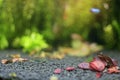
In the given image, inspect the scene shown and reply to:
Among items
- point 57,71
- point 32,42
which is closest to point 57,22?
point 32,42

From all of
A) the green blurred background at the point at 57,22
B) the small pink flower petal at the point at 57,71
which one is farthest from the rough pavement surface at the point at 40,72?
the green blurred background at the point at 57,22

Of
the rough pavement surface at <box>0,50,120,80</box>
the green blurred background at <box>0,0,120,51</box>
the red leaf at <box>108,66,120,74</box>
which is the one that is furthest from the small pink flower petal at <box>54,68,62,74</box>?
the green blurred background at <box>0,0,120,51</box>

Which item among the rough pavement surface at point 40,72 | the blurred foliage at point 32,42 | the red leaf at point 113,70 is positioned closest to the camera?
the rough pavement surface at point 40,72

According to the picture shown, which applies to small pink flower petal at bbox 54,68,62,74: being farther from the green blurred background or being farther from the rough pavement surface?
the green blurred background

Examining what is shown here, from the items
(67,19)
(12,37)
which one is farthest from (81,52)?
(12,37)

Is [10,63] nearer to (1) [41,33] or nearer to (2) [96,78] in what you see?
(2) [96,78]

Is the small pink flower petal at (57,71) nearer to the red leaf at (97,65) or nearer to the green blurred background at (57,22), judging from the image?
the red leaf at (97,65)

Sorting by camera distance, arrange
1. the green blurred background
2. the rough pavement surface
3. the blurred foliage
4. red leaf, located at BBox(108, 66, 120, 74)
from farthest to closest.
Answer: the green blurred background → the blurred foliage → red leaf, located at BBox(108, 66, 120, 74) → the rough pavement surface

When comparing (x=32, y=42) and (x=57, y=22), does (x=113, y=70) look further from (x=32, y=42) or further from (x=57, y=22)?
(x=57, y=22)

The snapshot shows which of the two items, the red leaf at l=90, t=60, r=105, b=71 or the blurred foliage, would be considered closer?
the red leaf at l=90, t=60, r=105, b=71
